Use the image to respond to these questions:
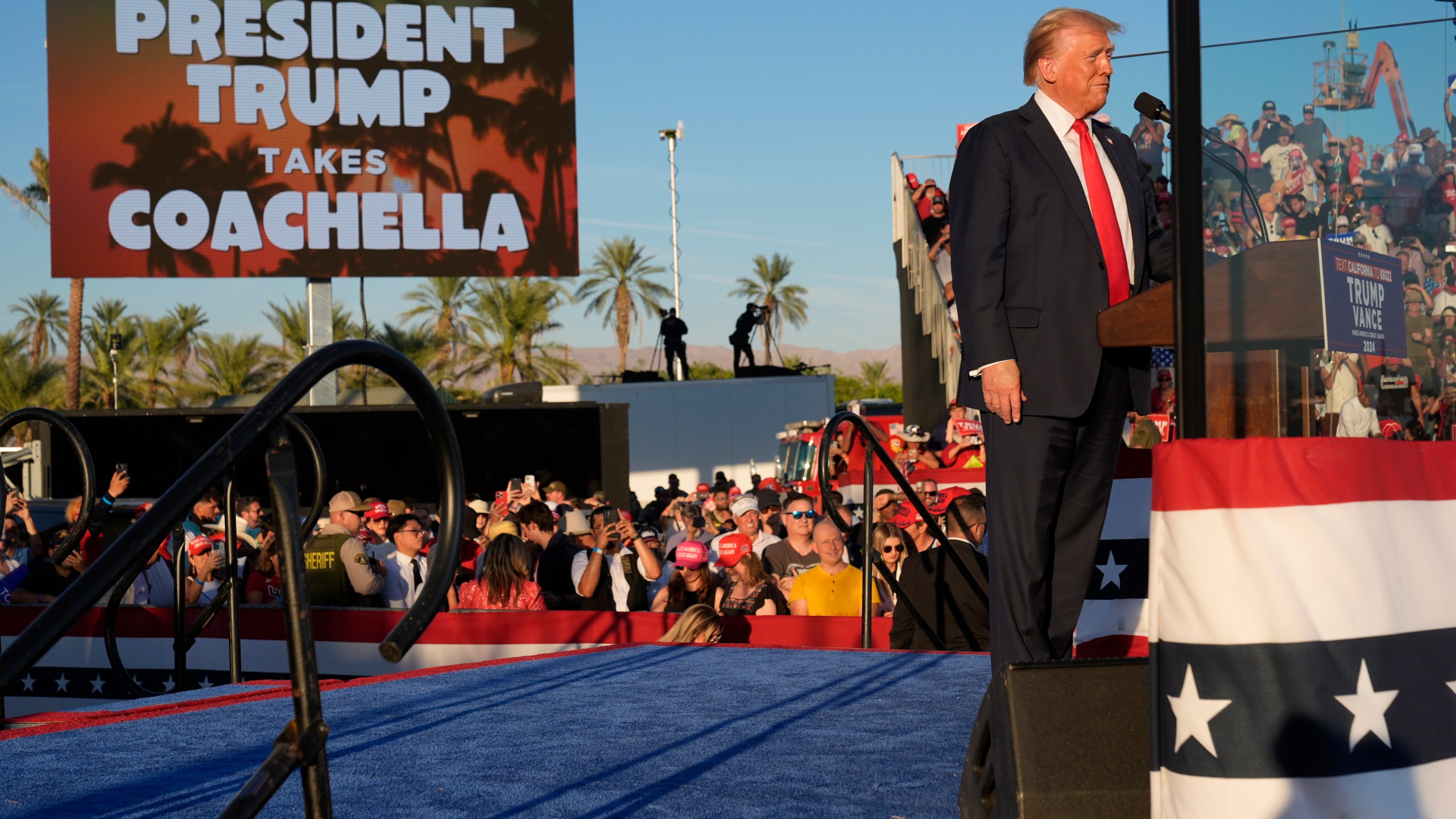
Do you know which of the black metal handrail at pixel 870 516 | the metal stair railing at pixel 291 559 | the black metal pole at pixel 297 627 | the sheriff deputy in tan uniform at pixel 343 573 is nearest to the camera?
the metal stair railing at pixel 291 559

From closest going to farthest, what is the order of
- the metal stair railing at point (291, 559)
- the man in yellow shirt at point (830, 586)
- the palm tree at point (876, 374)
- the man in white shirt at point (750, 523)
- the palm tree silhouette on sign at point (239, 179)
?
the metal stair railing at point (291, 559)
the man in yellow shirt at point (830, 586)
the man in white shirt at point (750, 523)
the palm tree silhouette on sign at point (239, 179)
the palm tree at point (876, 374)

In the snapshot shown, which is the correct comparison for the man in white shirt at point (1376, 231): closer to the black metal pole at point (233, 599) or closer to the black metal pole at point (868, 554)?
the black metal pole at point (868, 554)

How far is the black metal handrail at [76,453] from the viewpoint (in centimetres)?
370

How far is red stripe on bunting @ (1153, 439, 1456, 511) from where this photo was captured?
158cm

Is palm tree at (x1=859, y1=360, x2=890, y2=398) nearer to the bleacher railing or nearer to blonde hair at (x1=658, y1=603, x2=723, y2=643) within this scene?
the bleacher railing

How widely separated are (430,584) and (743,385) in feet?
68.3

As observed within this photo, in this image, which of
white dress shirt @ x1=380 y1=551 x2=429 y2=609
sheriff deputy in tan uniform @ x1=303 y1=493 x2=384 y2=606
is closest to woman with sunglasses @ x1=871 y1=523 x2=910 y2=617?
white dress shirt @ x1=380 y1=551 x2=429 y2=609

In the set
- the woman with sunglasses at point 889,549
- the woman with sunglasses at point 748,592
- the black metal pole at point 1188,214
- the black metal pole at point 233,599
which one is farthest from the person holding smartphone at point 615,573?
the black metal pole at point 1188,214

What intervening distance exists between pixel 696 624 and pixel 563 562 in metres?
2.35

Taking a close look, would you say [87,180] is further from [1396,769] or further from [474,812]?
[1396,769]

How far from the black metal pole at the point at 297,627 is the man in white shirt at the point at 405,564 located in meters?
6.23

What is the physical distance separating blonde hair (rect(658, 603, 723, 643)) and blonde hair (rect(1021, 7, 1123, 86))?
11.9 ft

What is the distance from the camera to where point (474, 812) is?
2535 millimetres

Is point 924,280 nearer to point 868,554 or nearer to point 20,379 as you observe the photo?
point 868,554
